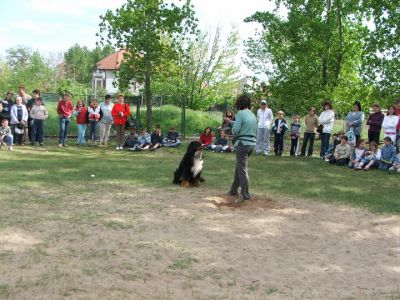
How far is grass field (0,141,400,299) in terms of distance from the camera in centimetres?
492

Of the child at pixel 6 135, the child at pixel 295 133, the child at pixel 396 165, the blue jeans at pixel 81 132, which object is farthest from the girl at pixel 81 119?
the child at pixel 396 165

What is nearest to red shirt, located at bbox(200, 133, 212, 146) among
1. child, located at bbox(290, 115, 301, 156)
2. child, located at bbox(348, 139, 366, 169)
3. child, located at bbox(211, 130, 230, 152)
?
child, located at bbox(211, 130, 230, 152)

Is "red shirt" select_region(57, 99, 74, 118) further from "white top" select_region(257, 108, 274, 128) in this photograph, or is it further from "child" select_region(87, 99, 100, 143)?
"white top" select_region(257, 108, 274, 128)

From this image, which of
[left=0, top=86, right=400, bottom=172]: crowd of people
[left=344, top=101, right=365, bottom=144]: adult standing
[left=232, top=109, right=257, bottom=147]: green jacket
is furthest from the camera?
[left=344, top=101, right=365, bottom=144]: adult standing

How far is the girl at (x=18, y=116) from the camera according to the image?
16312 mm

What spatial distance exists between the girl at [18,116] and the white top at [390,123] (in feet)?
38.7

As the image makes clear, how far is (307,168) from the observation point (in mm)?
13945

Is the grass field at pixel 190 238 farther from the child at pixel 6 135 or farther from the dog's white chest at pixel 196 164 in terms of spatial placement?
the child at pixel 6 135

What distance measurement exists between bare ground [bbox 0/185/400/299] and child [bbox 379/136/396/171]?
221 inches

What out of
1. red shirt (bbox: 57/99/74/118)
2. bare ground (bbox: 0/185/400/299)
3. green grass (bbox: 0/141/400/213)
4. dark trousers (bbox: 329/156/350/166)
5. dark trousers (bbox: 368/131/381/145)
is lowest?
bare ground (bbox: 0/185/400/299)

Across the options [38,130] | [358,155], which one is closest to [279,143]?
[358,155]

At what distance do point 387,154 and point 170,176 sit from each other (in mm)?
6493

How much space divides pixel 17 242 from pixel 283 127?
12.0 metres

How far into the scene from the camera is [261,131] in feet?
55.9
